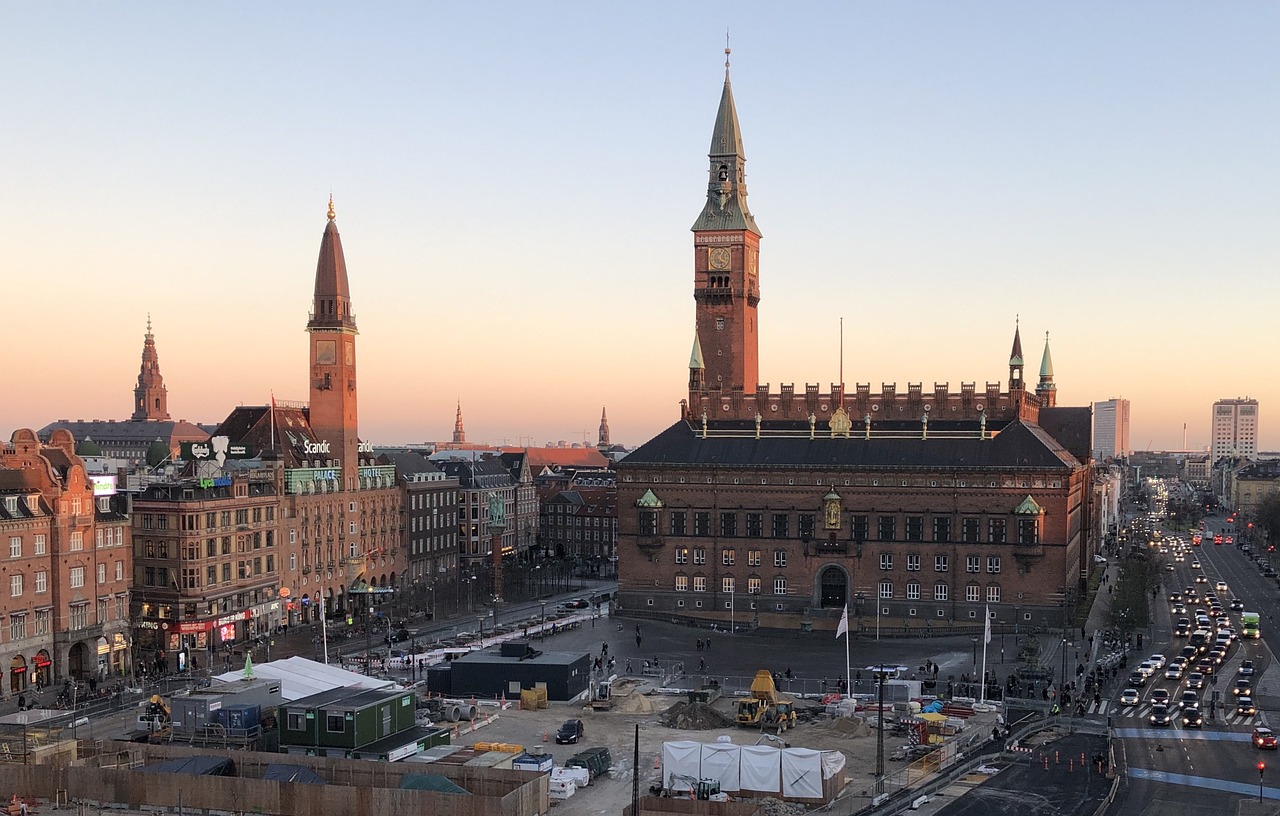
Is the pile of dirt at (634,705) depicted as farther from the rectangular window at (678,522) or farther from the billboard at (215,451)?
the billboard at (215,451)

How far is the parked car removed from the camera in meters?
72.1

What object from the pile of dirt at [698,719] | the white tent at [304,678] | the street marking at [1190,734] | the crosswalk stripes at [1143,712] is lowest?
the crosswalk stripes at [1143,712]

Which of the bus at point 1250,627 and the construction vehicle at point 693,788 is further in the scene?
the bus at point 1250,627

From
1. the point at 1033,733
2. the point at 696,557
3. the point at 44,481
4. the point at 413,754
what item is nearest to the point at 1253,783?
the point at 1033,733

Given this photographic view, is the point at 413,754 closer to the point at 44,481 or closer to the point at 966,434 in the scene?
the point at 44,481

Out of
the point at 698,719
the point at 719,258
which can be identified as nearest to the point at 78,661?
the point at 698,719

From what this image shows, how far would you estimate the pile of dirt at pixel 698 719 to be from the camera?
76.0 metres

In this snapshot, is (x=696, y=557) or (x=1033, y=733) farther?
(x=696, y=557)

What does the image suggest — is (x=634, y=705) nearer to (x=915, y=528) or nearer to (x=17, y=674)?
(x=17, y=674)

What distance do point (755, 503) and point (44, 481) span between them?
211ft

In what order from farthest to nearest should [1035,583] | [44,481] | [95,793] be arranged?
[1035,583] → [44,481] → [95,793]

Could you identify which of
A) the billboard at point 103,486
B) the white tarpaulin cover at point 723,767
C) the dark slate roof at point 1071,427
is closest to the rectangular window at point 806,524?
the dark slate roof at point 1071,427

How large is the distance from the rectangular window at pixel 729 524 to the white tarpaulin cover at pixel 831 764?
206ft

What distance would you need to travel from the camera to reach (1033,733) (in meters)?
75.1
